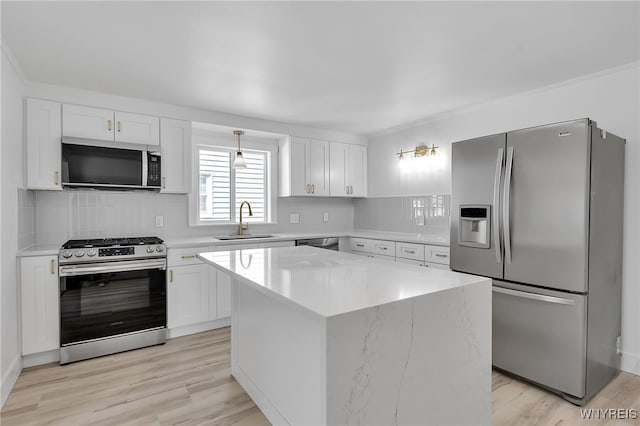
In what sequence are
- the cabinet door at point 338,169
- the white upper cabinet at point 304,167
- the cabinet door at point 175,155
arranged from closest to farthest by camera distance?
the cabinet door at point 175,155
the white upper cabinet at point 304,167
the cabinet door at point 338,169

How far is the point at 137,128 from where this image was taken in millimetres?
3336

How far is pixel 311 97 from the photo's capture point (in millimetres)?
3289

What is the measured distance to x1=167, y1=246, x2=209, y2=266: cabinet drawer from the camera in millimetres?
3283

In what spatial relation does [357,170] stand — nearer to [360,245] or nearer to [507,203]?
[360,245]

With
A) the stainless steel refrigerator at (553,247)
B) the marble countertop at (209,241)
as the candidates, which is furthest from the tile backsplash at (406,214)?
the stainless steel refrigerator at (553,247)

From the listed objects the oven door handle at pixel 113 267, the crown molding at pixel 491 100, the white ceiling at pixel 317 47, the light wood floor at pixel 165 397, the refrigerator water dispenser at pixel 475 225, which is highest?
the white ceiling at pixel 317 47

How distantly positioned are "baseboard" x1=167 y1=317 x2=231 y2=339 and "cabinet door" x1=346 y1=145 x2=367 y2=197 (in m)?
2.38

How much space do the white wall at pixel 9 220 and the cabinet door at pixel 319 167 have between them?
2.88 meters

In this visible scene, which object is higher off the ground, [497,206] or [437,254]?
[497,206]

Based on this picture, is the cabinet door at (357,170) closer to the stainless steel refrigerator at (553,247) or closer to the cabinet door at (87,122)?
the stainless steel refrigerator at (553,247)

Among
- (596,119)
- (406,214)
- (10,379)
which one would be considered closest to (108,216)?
(10,379)

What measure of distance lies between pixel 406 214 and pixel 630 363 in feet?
8.17

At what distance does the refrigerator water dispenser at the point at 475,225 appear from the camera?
2.61 metres

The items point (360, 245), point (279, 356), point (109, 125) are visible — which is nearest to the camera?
point (279, 356)
